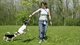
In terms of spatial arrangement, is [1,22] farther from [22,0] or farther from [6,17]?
[22,0]

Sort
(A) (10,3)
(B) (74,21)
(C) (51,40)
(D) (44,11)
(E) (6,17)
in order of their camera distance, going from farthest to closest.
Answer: (A) (10,3), (E) (6,17), (B) (74,21), (C) (51,40), (D) (44,11)

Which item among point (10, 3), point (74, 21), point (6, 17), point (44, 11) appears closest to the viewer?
point (44, 11)

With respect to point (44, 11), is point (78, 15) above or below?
below

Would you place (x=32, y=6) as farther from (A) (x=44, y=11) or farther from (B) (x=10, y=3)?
(A) (x=44, y=11)

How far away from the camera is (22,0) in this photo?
68938mm

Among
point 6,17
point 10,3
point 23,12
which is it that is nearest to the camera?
point 23,12

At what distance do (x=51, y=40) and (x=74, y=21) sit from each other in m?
41.9

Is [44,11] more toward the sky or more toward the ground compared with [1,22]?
more toward the sky

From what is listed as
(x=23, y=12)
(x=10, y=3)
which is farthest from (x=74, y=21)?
(x=10, y=3)

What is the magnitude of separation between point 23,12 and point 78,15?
1565 cm

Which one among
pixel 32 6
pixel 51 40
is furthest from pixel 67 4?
pixel 51 40

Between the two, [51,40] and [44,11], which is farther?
[51,40]

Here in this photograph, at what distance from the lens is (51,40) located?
680 inches

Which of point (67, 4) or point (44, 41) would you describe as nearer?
point (44, 41)
